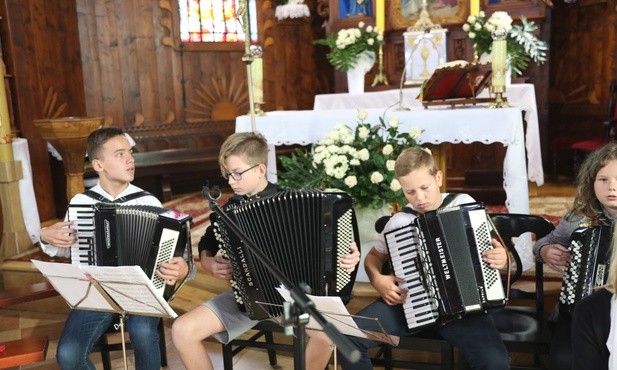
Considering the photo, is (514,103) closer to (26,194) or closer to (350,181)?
(350,181)

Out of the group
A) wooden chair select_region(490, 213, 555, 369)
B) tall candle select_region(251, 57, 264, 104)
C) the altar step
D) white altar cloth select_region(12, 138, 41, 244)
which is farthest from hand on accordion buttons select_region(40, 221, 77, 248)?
the altar step

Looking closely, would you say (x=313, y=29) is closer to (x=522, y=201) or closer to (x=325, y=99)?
(x=325, y=99)

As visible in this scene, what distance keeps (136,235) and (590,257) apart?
1.75 m

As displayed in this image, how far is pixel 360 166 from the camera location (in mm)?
3512

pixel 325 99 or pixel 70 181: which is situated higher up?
pixel 325 99

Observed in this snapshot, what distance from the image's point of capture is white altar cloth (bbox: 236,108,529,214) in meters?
3.79

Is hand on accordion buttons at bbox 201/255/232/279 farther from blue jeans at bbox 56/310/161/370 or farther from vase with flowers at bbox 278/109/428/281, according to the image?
vase with flowers at bbox 278/109/428/281

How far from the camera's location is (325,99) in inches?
242

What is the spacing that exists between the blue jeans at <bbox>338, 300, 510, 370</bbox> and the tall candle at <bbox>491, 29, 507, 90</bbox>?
2.09 metres

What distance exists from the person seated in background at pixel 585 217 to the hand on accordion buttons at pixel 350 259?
79 cm

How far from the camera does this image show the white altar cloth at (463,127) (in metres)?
3.79

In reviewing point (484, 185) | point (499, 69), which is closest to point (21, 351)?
point (499, 69)

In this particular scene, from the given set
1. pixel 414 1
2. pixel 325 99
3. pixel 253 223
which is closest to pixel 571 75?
pixel 414 1

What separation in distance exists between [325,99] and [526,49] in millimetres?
1930
